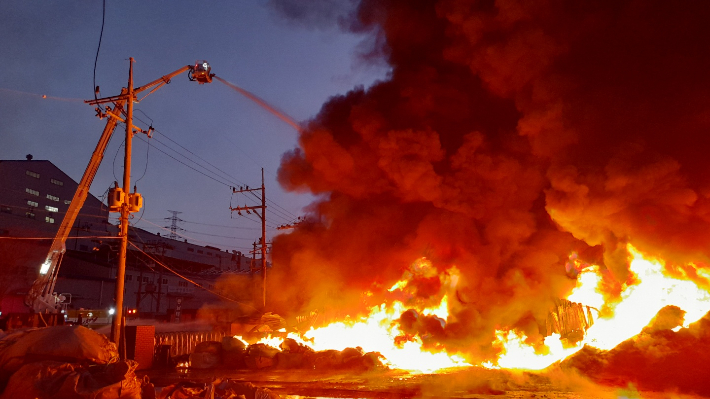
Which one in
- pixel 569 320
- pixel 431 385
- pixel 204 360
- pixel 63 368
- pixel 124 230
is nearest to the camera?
pixel 63 368

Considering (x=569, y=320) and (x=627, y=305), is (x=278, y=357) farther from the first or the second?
(x=627, y=305)

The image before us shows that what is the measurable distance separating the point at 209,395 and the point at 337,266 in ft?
49.7

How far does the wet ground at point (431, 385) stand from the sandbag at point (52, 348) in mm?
2817

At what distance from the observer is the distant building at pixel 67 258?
3456 cm

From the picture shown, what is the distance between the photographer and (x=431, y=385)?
13.2m

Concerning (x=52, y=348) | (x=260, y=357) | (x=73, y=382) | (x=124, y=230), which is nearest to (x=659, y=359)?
(x=260, y=357)

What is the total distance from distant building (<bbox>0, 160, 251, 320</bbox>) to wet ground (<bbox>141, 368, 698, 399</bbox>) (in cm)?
2075

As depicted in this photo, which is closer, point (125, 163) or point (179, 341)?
point (125, 163)

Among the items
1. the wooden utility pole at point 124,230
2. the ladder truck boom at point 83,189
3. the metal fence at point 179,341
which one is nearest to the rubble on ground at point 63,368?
the wooden utility pole at point 124,230

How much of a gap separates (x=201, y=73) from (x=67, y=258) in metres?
36.6

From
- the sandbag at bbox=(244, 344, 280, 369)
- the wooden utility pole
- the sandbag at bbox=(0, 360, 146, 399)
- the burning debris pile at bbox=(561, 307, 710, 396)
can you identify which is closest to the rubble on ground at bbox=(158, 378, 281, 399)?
the sandbag at bbox=(0, 360, 146, 399)

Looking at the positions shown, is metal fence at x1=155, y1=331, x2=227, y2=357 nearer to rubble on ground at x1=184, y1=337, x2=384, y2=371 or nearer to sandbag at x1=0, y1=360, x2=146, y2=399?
rubble on ground at x1=184, y1=337, x2=384, y2=371

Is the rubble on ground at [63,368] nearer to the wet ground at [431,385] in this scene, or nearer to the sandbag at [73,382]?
the sandbag at [73,382]

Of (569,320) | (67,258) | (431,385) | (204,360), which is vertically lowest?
(431,385)
